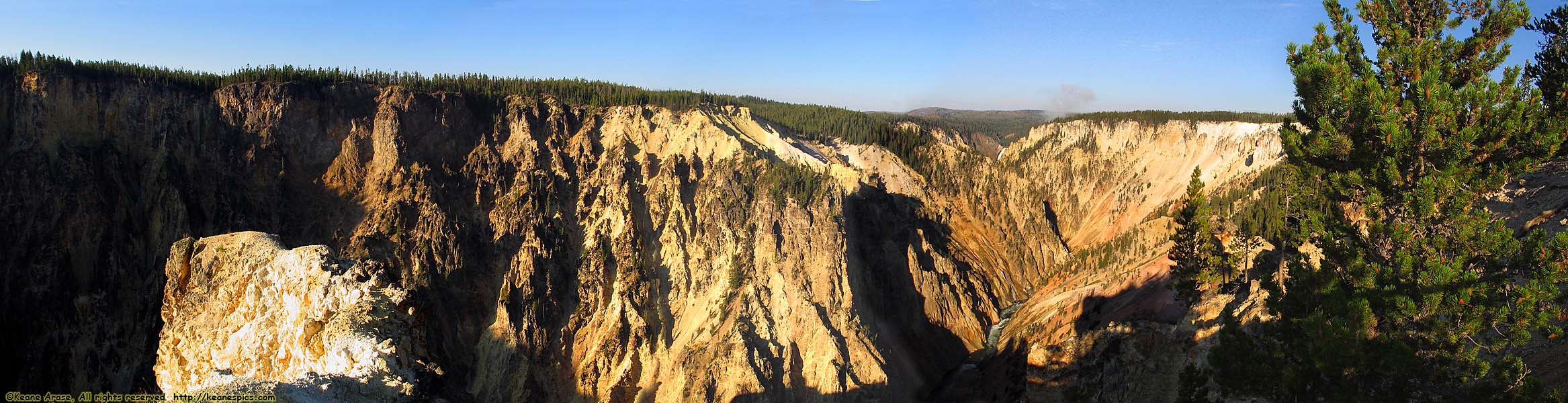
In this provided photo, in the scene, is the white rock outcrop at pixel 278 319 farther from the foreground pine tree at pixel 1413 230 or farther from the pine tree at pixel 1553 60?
the pine tree at pixel 1553 60

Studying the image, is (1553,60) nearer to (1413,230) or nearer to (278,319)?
(1413,230)

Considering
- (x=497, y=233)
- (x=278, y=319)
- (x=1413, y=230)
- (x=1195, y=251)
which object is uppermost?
(x=1413, y=230)

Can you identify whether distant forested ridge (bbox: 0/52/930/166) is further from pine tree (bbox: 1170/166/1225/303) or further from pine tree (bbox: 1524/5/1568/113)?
pine tree (bbox: 1524/5/1568/113)

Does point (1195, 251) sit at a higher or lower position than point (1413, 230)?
lower

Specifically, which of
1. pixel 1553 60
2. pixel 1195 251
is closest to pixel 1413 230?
pixel 1553 60

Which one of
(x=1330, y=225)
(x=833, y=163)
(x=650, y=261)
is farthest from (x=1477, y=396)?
→ (x=833, y=163)
